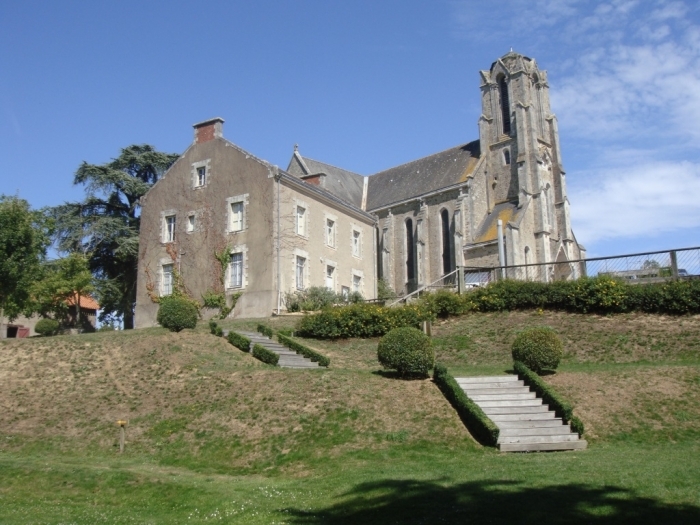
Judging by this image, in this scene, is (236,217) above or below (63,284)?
above

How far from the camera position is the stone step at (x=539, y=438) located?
1297cm

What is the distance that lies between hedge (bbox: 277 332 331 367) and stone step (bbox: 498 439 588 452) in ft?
26.3

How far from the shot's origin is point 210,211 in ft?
109

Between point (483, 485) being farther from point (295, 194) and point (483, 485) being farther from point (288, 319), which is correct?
point (295, 194)

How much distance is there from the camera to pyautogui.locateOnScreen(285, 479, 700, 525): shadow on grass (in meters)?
7.32

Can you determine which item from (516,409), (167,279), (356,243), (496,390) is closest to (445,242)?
(356,243)

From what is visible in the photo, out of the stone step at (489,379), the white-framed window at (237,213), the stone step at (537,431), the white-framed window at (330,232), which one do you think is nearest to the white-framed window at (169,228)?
the white-framed window at (237,213)

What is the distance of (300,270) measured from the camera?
32.0 m

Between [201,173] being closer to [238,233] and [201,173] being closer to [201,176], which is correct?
[201,176]

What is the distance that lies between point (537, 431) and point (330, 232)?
22.4 metres

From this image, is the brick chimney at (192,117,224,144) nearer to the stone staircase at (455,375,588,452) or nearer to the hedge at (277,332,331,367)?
the hedge at (277,332,331,367)

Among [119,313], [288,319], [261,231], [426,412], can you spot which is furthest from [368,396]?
[119,313]

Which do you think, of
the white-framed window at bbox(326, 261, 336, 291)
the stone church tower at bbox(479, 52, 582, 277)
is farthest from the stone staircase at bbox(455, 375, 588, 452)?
the stone church tower at bbox(479, 52, 582, 277)

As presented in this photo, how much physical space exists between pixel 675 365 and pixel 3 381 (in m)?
17.7
